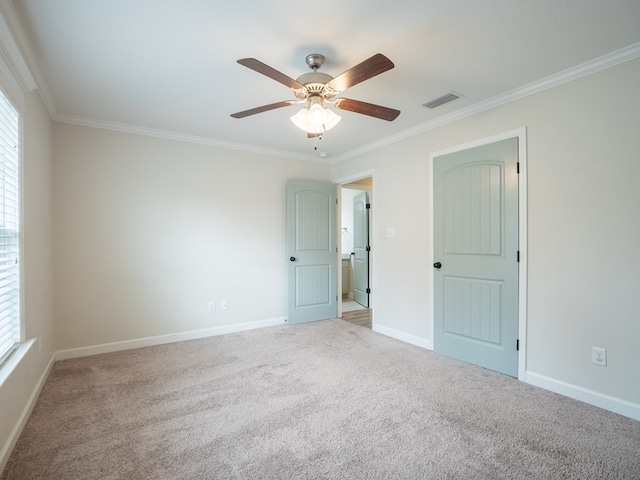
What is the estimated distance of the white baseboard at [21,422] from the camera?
1664 mm

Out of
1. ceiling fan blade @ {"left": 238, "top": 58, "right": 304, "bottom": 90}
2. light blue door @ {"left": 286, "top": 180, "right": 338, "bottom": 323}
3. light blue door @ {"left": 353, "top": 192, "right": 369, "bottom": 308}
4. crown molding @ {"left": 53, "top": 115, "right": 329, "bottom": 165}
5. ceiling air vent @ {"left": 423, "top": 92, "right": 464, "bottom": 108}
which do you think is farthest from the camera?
light blue door @ {"left": 353, "top": 192, "right": 369, "bottom": 308}

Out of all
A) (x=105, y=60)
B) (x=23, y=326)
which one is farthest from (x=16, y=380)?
(x=105, y=60)

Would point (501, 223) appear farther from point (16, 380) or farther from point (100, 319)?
point (100, 319)

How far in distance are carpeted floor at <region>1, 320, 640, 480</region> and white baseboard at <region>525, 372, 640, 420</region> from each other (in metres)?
0.07

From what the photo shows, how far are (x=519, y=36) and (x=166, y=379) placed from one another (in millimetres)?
3663

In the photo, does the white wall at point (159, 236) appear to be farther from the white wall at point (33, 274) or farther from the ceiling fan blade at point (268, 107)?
the ceiling fan blade at point (268, 107)

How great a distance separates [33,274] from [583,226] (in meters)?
4.15

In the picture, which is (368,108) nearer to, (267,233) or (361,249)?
(267,233)

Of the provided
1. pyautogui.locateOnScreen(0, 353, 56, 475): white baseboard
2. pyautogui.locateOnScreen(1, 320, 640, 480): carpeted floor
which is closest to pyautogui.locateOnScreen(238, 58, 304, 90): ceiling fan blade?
pyautogui.locateOnScreen(1, 320, 640, 480): carpeted floor

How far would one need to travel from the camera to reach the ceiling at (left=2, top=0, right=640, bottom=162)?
1703 mm

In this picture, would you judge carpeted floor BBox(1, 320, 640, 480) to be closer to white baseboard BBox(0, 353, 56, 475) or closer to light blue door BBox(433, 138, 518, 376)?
white baseboard BBox(0, 353, 56, 475)

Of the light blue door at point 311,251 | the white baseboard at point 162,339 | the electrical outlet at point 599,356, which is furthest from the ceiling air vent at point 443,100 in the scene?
the white baseboard at point 162,339

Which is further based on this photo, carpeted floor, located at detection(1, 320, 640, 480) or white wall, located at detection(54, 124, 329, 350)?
white wall, located at detection(54, 124, 329, 350)

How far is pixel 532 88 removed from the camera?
8.29 ft
